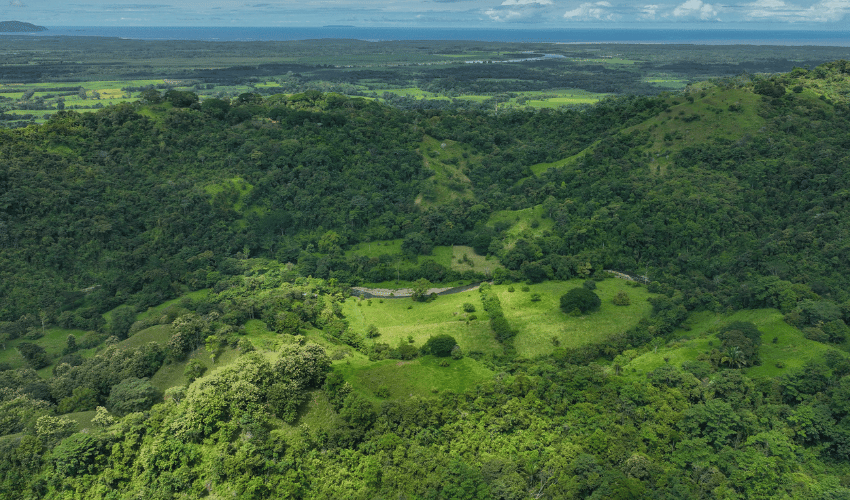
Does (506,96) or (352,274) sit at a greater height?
(506,96)

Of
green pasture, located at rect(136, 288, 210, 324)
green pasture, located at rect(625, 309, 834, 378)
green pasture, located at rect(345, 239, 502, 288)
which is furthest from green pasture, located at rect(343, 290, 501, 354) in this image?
green pasture, located at rect(136, 288, 210, 324)

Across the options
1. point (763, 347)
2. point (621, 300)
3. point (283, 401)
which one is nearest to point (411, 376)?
point (283, 401)

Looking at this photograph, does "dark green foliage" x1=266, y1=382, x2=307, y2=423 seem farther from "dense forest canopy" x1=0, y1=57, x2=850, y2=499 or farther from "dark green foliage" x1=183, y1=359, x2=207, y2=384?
"dark green foliage" x1=183, y1=359, x2=207, y2=384

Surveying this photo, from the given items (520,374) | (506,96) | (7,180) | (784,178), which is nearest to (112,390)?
(520,374)

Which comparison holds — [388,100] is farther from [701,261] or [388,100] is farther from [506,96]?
[701,261]

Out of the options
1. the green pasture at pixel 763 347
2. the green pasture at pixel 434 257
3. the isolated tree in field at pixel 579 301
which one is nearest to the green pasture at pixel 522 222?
the green pasture at pixel 434 257

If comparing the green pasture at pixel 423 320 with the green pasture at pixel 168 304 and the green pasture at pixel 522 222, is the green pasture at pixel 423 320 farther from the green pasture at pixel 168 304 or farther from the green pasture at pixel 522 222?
the green pasture at pixel 168 304

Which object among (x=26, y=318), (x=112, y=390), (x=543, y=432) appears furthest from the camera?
(x=26, y=318)

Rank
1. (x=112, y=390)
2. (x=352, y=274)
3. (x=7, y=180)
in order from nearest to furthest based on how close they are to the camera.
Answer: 1. (x=112, y=390)
2. (x=7, y=180)
3. (x=352, y=274)
